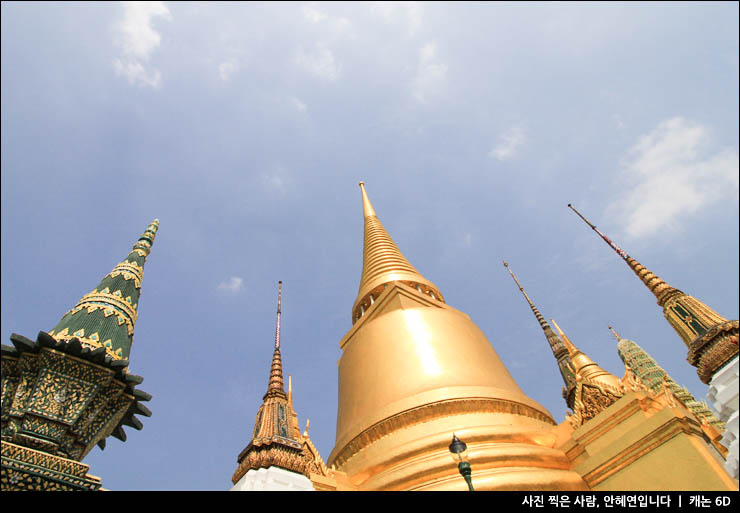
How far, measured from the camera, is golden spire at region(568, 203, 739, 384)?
5371 mm

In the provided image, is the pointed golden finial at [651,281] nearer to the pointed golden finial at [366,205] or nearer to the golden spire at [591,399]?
the golden spire at [591,399]

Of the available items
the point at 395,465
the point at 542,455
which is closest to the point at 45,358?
the point at 395,465

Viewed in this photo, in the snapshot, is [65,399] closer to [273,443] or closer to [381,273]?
[273,443]

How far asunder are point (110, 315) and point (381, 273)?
980 cm

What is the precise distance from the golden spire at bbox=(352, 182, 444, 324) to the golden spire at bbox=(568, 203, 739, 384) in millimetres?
4735

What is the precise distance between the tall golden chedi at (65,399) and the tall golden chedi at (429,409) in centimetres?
473

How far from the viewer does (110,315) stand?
16.0 feet

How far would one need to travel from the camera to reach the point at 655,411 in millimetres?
7527

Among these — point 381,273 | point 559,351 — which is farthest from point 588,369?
point 381,273

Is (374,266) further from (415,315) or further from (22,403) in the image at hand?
(22,403)

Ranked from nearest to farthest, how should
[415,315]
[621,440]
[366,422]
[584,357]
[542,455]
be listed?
1. [621,440]
2. [542,455]
3. [366,422]
4. [415,315]
5. [584,357]

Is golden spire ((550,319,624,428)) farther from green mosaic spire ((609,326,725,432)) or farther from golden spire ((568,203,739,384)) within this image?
green mosaic spire ((609,326,725,432))

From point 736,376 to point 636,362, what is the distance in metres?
17.8

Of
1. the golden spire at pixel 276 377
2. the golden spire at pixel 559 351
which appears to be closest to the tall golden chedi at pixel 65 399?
the golden spire at pixel 276 377
